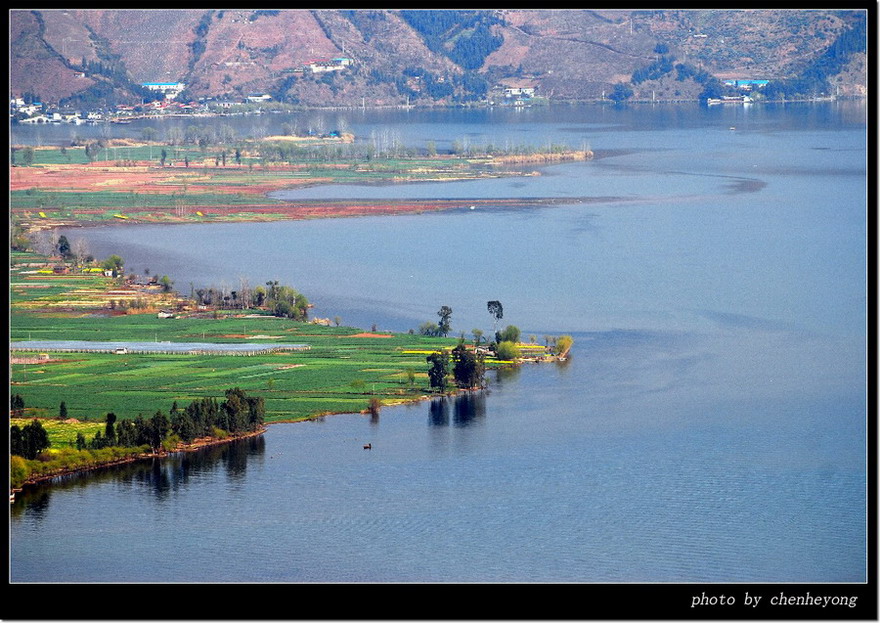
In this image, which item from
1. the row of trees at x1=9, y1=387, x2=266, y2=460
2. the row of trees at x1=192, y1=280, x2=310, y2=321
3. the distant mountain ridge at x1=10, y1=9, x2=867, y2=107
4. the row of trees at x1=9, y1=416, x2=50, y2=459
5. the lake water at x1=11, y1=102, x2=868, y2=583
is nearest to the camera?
the lake water at x1=11, y1=102, x2=868, y2=583

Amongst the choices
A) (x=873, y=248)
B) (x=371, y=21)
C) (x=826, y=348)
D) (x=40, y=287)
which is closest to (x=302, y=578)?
(x=873, y=248)

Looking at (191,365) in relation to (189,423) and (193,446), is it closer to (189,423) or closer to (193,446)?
(189,423)

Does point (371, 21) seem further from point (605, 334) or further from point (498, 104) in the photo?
point (605, 334)

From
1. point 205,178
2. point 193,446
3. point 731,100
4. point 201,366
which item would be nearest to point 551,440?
point 193,446

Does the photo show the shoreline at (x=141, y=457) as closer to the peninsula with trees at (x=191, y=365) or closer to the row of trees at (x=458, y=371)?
the peninsula with trees at (x=191, y=365)

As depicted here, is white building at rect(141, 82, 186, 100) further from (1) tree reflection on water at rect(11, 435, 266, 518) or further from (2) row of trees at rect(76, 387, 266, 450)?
(1) tree reflection on water at rect(11, 435, 266, 518)

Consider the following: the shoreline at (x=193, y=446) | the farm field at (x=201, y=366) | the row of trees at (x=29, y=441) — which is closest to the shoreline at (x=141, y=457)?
the shoreline at (x=193, y=446)

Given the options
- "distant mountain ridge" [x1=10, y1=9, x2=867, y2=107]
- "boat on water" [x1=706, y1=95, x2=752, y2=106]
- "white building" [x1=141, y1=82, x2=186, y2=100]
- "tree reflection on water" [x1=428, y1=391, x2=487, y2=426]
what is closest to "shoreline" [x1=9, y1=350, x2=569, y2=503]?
"tree reflection on water" [x1=428, y1=391, x2=487, y2=426]
